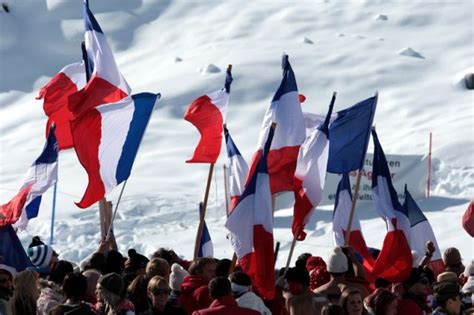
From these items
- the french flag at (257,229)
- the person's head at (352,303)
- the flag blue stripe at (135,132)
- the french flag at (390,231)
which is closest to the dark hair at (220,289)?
the person's head at (352,303)

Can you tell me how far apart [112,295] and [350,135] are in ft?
17.2

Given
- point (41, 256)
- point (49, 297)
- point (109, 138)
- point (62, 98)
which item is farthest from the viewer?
point (62, 98)

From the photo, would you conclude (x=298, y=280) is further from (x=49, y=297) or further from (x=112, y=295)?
(x=49, y=297)

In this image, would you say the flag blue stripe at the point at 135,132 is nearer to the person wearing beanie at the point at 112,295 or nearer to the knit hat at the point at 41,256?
the knit hat at the point at 41,256

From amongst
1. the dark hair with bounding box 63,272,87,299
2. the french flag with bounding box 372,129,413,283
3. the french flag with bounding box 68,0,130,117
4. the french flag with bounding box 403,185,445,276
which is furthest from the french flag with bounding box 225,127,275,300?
the french flag with bounding box 403,185,445,276

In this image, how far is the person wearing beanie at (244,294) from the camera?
10.1 meters

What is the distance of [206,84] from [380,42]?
14.7ft

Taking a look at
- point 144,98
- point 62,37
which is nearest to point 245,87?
point 62,37

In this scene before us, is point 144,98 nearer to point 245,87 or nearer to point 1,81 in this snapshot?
point 245,87

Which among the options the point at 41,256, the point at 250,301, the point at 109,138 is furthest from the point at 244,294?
the point at 109,138

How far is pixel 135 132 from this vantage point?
13.8m

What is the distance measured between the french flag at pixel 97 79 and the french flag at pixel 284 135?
1.89 metres

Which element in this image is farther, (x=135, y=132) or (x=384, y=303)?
(x=135, y=132)

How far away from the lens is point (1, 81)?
116ft
